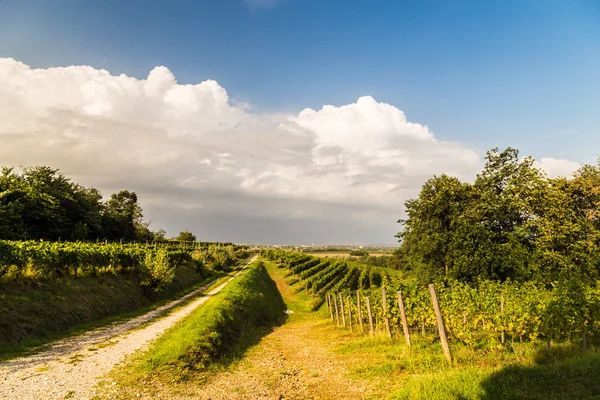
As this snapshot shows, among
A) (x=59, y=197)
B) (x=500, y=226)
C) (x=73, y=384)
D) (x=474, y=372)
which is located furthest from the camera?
(x=59, y=197)

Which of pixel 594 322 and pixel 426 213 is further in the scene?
pixel 426 213

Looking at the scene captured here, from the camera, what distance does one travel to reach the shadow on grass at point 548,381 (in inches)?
271

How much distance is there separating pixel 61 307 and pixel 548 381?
20.2 meters

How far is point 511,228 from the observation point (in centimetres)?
3412

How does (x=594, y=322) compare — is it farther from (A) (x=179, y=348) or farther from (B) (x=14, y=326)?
(B) (x=14, y=326)

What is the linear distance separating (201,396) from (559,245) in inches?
1277

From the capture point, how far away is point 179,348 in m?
12.3

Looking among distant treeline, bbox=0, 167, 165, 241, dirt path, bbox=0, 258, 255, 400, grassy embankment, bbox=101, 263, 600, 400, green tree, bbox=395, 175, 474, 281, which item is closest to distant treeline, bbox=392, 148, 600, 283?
green tree, bbox=395, 175, 474, 281

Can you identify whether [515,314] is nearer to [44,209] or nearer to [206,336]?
[206,336]

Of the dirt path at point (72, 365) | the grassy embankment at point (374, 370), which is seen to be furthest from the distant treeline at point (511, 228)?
the dirt path at point (72, 365)

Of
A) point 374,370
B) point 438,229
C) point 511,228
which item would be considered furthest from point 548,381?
point 511,228

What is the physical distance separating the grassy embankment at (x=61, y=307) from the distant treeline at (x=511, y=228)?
2792cm

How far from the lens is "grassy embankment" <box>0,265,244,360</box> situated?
41.5 feet

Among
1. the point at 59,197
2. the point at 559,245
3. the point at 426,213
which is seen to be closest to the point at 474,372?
the point at 559,245
